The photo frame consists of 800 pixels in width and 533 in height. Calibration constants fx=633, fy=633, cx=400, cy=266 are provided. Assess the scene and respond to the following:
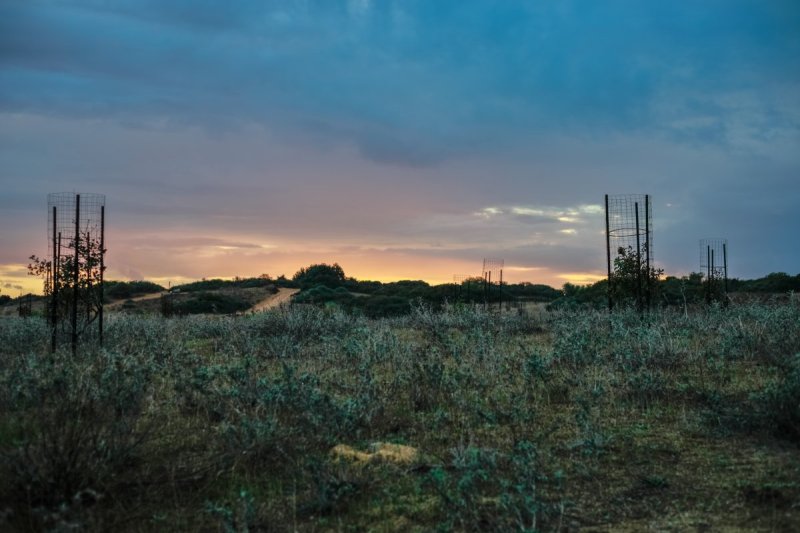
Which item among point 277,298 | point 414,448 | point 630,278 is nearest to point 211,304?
point 277,298

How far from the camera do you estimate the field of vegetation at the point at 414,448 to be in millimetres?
4672

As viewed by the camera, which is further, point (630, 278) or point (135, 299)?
point (135, 299)

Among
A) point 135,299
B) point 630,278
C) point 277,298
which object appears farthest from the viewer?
point 277,298

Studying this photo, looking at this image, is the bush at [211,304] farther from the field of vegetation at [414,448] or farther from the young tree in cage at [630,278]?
the field of vegetation at [414,448]

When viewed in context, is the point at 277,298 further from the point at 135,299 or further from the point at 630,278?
the point at 630,278

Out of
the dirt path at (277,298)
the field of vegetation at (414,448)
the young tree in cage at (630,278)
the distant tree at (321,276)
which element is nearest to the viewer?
the field of vegetation at (414,448)

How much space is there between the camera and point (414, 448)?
20.2 feet

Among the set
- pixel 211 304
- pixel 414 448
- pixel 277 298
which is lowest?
pixel 414 448

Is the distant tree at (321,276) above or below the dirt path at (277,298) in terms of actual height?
above

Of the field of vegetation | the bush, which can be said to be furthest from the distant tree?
the field of vegetation

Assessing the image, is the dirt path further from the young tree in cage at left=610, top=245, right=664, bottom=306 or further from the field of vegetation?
the field of vegetation

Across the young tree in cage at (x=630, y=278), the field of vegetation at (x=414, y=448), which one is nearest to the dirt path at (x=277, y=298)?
the young tree in cage at (x=630, y=278)

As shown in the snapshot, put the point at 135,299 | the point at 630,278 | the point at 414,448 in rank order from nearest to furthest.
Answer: the point at 414,448
the point at 630,278
the point at 135,299

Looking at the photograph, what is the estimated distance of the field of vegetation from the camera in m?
4.67
